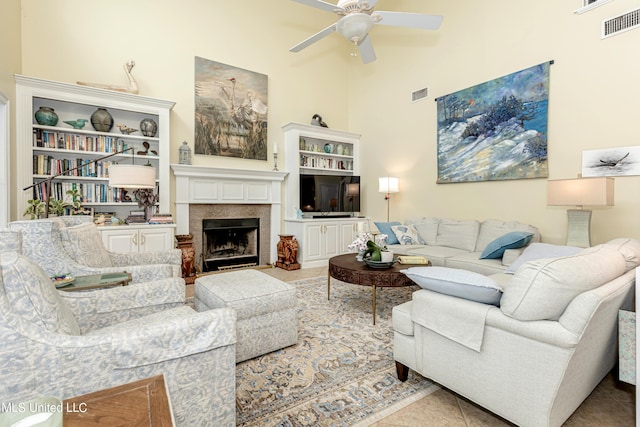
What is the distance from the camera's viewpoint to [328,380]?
1916 millimetres

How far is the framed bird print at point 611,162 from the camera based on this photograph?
3031 millimetres

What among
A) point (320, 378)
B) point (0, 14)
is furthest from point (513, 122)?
point (0, 14)

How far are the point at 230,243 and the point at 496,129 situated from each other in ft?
14.4

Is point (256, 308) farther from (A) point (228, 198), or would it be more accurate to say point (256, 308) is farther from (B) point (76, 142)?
(B) point (76, 142)

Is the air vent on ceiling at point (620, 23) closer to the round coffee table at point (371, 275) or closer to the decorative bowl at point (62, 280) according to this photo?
the round coffee table at point (371, 275)

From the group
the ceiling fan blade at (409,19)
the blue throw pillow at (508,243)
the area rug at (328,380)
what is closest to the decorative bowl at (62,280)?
the area rug at (328,380)

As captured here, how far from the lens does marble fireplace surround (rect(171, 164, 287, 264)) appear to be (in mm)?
4539

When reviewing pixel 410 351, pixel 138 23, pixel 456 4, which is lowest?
pixel 410 351

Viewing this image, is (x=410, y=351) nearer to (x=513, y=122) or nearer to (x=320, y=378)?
(x=320, y=378)

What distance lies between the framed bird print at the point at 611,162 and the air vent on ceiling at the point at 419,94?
2386 millimetres

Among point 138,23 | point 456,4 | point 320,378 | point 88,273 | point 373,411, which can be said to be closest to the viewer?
point 373,411

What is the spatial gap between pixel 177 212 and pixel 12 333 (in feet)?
12.2

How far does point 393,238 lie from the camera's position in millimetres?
4523

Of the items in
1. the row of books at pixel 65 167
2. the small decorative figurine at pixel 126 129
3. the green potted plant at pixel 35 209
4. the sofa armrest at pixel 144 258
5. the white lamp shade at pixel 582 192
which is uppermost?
the small decorative figurine at pixel 126 129
